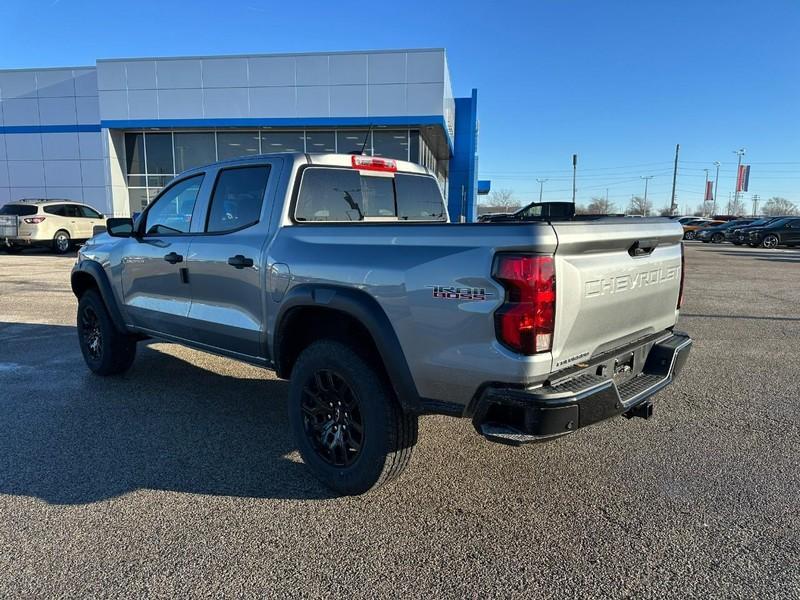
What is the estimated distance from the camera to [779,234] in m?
29.2

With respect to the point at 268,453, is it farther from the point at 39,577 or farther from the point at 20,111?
the point at 20,111

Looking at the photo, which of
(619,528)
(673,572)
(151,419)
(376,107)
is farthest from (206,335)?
(376,107)

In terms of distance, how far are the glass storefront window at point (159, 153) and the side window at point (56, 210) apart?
6.16 meters

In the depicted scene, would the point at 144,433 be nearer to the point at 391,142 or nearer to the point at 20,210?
the point at 20,210

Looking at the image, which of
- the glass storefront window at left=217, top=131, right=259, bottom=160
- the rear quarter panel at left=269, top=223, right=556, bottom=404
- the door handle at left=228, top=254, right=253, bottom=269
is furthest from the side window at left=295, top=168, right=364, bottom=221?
the glass storefront window at left=217, top=131, right=259, bottom=160

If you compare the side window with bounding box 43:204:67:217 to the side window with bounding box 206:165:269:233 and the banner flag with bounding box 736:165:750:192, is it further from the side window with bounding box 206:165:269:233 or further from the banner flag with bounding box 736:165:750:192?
the banner flag with bounding box 736:165:750:192

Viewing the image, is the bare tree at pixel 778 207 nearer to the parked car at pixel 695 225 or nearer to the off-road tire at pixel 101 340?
the parked car at pixel 695 225

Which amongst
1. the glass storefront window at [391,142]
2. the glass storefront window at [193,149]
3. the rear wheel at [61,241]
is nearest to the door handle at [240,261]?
the rear wheel at [61,241]

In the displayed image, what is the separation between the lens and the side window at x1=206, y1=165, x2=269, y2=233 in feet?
13.0

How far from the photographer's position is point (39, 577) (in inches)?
100

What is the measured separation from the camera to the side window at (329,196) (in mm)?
3873

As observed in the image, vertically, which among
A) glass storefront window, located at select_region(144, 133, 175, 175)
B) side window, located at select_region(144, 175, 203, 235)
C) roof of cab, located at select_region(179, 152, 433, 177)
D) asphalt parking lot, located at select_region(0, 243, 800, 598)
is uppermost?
glass storefront window, located at select_region(144, 133, 175, 175)

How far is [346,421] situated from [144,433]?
185cm

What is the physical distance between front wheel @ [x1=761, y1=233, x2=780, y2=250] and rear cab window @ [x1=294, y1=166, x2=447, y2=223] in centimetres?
3074
